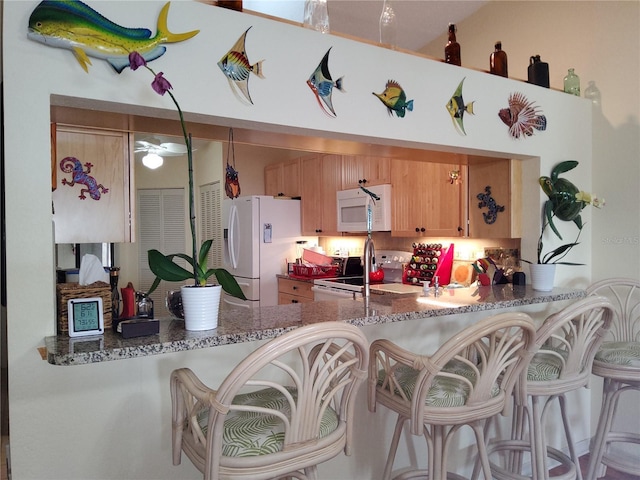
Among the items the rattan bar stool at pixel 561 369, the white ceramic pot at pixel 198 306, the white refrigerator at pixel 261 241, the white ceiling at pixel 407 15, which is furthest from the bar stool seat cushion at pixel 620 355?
the white refrigerator at pixel 261 241

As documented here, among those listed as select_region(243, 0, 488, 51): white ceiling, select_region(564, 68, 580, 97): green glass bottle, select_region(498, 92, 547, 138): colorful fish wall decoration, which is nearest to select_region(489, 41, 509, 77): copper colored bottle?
select_region(498, 92, 547, 138): colorful fish wall decoration

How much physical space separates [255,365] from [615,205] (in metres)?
2.66

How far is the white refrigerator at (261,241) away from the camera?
182 inches

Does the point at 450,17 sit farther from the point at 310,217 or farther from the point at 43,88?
Result: the point at 43,88

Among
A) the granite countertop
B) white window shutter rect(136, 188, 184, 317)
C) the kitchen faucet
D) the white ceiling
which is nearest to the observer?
the granite countertop

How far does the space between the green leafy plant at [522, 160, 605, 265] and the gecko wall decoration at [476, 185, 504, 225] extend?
0.92 feet

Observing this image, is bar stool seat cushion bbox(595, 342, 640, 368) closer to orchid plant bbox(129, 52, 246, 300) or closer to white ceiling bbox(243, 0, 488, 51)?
orchid plant bbox(129, 52, 246, 300)

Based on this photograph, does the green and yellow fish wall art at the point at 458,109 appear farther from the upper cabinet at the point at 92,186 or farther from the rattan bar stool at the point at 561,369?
the upper cabinet at the point at 92,186

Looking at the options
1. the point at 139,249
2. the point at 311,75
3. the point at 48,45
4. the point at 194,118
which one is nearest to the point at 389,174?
the point at 311,75

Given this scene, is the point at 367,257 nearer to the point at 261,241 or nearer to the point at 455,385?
the point at 455,385

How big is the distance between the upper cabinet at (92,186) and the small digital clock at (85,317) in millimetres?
485

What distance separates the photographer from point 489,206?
2.88 metres

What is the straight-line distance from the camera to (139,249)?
6129mm

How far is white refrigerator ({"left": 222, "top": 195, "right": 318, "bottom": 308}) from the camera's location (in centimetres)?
463
